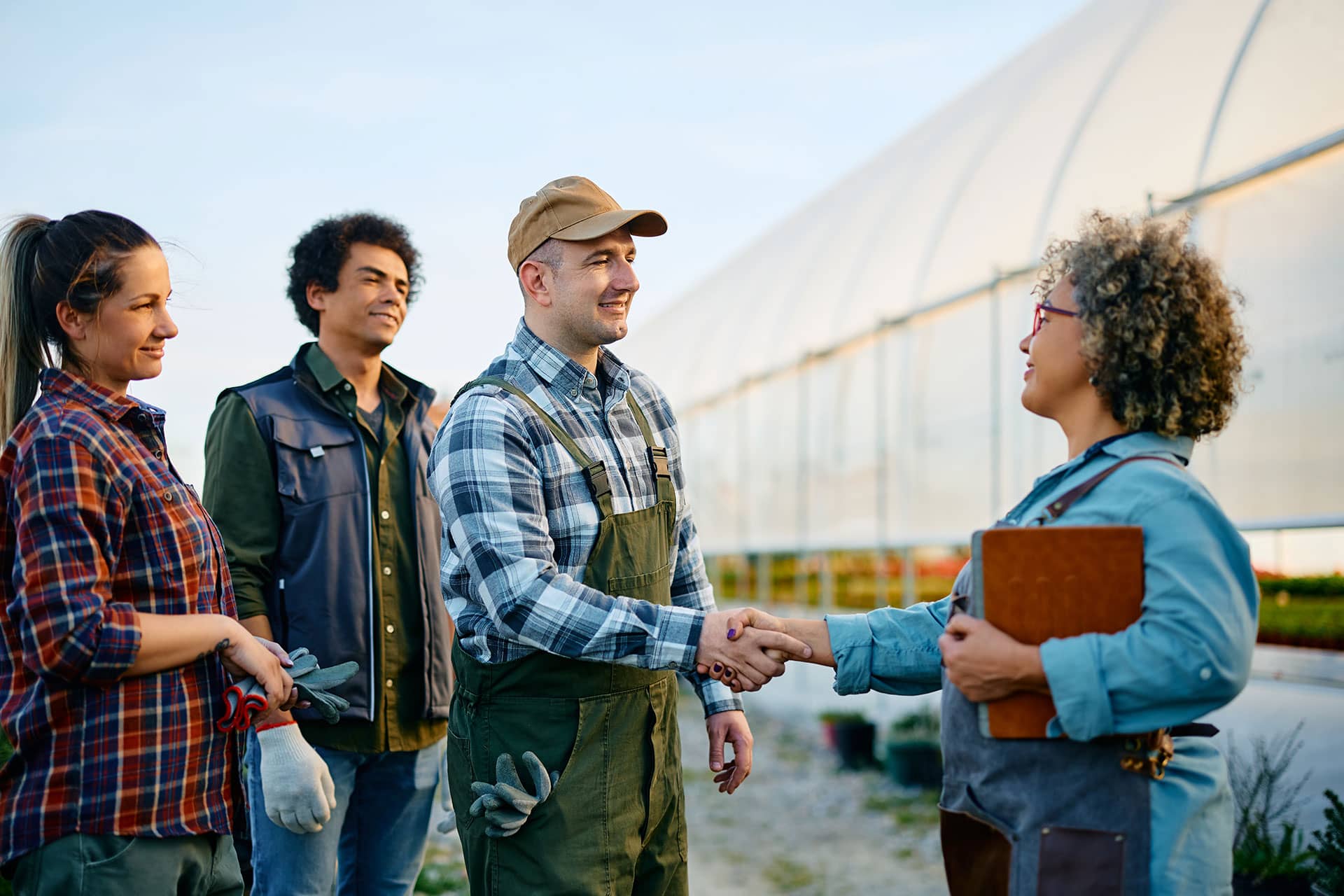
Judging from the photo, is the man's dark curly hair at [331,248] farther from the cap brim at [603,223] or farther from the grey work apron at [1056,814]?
the grey work apron at [1056,814]

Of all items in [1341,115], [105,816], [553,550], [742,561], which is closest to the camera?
[105,816]

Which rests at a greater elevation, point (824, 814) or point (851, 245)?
point (851, 245)

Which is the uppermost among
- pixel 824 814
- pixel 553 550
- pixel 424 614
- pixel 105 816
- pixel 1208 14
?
pixel 1208 14

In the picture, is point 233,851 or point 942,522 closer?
point 233,851

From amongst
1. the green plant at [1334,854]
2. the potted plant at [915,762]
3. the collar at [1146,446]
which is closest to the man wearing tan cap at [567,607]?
the collar at [1146,446]

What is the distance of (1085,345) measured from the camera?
185 centimetres

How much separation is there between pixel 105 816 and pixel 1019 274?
6.48m

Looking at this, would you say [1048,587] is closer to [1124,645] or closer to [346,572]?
[1124,645]

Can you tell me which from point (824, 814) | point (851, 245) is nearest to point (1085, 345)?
point (824, 814)

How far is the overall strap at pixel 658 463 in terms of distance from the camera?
2.49 metres

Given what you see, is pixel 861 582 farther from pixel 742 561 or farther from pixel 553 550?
pixel 553 550

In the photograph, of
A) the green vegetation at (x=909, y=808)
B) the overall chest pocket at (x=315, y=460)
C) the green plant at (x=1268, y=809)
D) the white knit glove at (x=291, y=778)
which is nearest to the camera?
the white knit glove at (x=291, y=778)

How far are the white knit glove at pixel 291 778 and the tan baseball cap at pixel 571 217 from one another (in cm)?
126

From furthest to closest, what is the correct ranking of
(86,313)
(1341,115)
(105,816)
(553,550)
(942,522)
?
(942,522)
(1341,115)
(553,550)
(86,313)
(105,816)
